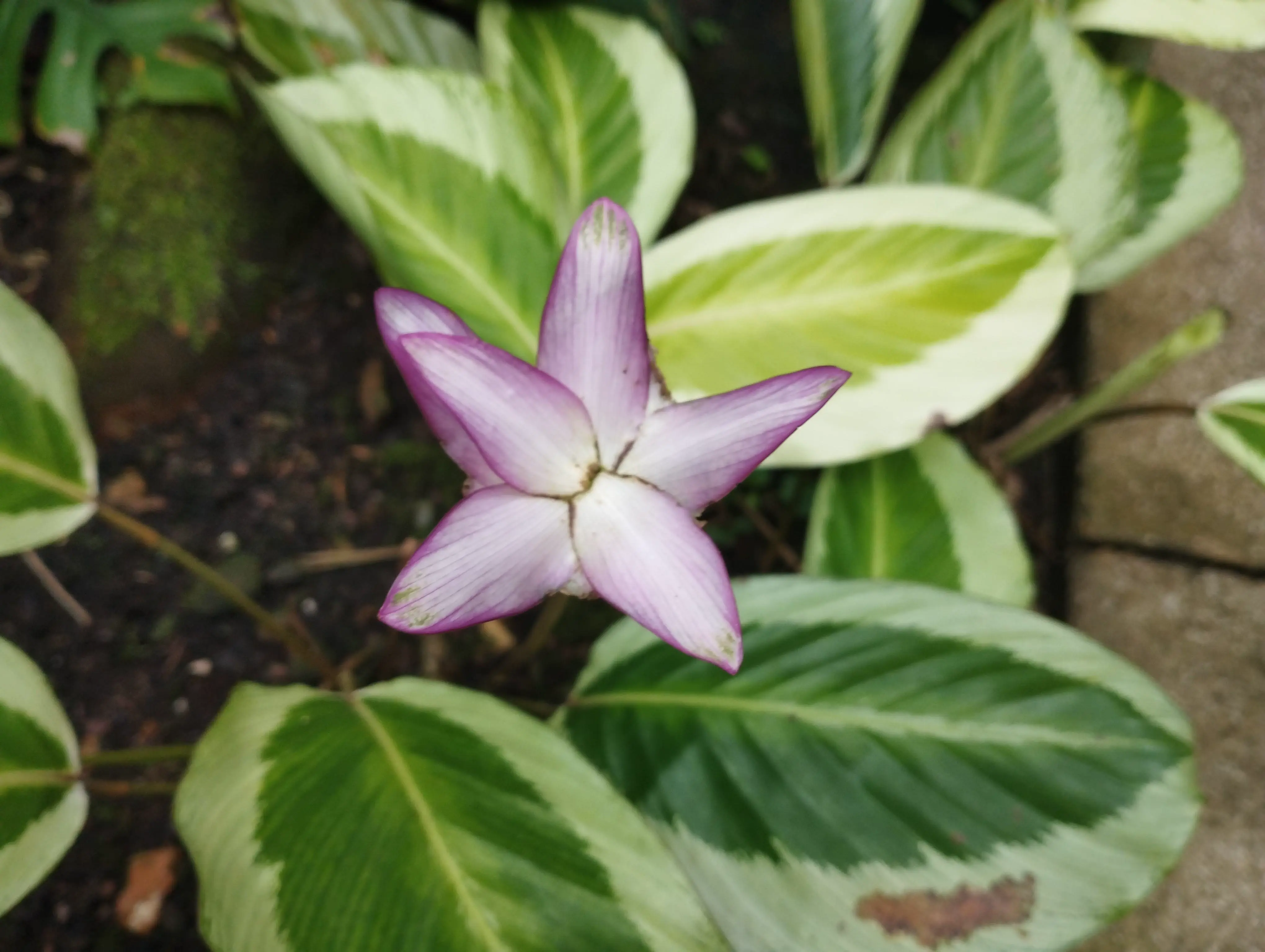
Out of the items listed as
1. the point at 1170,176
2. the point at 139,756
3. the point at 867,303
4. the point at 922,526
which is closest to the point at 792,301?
the point at 867,303

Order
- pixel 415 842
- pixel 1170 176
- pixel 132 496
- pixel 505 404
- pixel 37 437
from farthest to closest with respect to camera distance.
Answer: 1. pixel 132 496
2. pixel 1170 176
3. pixel 37 437
4. pixel 415 842
5. pixel 505 404

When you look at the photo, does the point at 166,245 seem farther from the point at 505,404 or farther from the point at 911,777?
the point at 911,777

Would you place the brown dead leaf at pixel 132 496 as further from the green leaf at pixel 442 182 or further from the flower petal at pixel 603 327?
the flower petal at pixel 603 327

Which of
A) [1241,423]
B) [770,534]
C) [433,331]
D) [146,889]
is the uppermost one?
[433,331]

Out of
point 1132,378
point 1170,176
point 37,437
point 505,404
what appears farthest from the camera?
point 1170,176

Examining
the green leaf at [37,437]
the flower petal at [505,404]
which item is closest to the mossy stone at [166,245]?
the green leaf at [37,437]
